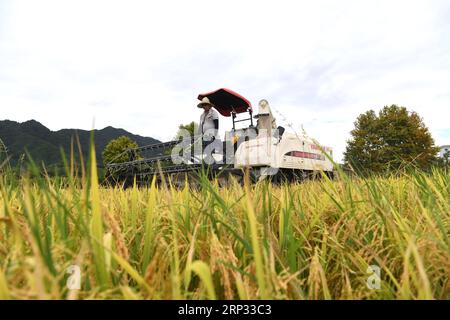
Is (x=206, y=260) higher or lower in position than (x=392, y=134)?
lower

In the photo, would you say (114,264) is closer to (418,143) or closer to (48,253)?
(48,253)

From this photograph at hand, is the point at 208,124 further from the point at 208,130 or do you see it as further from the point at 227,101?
the point at 227,101

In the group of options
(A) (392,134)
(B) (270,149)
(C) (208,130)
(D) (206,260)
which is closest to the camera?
(D) (206,260)

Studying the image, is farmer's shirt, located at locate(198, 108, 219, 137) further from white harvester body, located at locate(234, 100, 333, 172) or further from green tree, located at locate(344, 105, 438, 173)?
green tree, located at locate(344, 105, 438, 173)

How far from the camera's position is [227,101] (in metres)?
9.90

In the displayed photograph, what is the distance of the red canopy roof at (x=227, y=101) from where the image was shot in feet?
30.2

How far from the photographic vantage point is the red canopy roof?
9.20m

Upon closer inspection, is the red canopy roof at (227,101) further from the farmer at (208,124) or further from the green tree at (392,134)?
the green tree at (392,134)

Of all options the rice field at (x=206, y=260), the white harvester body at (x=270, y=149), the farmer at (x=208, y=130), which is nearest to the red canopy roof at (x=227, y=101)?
the farmer at (x=208, y=130)

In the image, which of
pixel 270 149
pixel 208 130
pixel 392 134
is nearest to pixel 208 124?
pixel 208 130

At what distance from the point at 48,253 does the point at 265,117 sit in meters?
7.38

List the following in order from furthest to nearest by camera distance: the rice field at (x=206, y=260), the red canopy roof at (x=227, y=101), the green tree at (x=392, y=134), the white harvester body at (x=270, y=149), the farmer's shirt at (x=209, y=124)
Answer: the green tree at (x=392, y=134) → the red canopy roof at (x=227, y=101) → the farmer's shirt at (x=209, y=124) → the white harvester body at (x=270, y=149) → the rice field at (x=206, y=260)

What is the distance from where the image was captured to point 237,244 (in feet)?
3.33

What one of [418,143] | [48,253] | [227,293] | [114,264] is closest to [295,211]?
[227,293]
